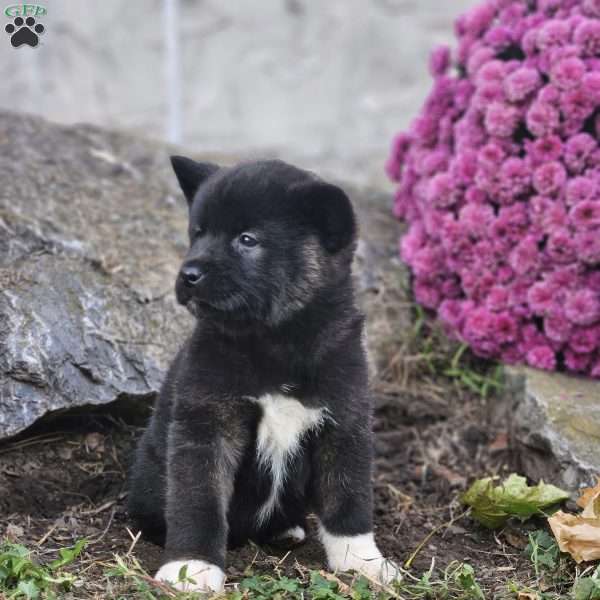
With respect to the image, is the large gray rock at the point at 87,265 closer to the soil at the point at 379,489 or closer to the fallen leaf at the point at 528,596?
the soil at the point at 379,489

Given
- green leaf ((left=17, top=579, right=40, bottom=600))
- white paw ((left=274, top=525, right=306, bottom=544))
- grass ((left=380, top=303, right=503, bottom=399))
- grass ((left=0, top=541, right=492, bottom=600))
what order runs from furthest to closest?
grass ((left=380, top=303, right=503, bottom=399)) → white paw ((left=274, top=525, right=306, bottom=544)) → grass ((left=0, top=541, right=492, bottom=600)) → green leaf ((left=17, top=579, right=40, bottom=600))

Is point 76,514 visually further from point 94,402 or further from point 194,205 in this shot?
point 194,205

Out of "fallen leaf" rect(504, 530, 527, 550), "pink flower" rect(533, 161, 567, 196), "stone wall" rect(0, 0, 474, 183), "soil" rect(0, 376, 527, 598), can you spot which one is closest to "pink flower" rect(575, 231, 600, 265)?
"pink flower" rect(533, 161, 567, 196)

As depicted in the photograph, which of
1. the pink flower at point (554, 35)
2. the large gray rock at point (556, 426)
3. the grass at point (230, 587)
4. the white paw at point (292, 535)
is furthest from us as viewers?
the pink flower at point (554, 35)

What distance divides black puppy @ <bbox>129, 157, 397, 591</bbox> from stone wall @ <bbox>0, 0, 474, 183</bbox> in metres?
7.37

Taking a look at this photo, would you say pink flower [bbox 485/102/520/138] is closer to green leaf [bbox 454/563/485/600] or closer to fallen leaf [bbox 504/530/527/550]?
fallen leaf [bbox 504/530/527/550]

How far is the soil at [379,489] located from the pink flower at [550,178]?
122 centimetres

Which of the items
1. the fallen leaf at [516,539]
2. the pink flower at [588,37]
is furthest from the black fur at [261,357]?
the pink flower at [588,37]

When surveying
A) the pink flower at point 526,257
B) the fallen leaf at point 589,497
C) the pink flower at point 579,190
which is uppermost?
the pink flower at point 579,190

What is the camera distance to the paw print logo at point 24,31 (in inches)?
204

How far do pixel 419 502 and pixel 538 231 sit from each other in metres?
1.61

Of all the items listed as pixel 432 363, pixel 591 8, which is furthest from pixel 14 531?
pixel 591 8

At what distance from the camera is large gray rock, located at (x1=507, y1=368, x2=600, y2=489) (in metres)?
4.14

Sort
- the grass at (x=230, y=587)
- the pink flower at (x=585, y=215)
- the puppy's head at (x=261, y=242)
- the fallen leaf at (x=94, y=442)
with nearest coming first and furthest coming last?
the grass at (x=230, y=587) < the puppy's head at (x=261, y=242) < the fallen leaf at (x=94, y=442) < the pink flower at (x=585, y=215)
